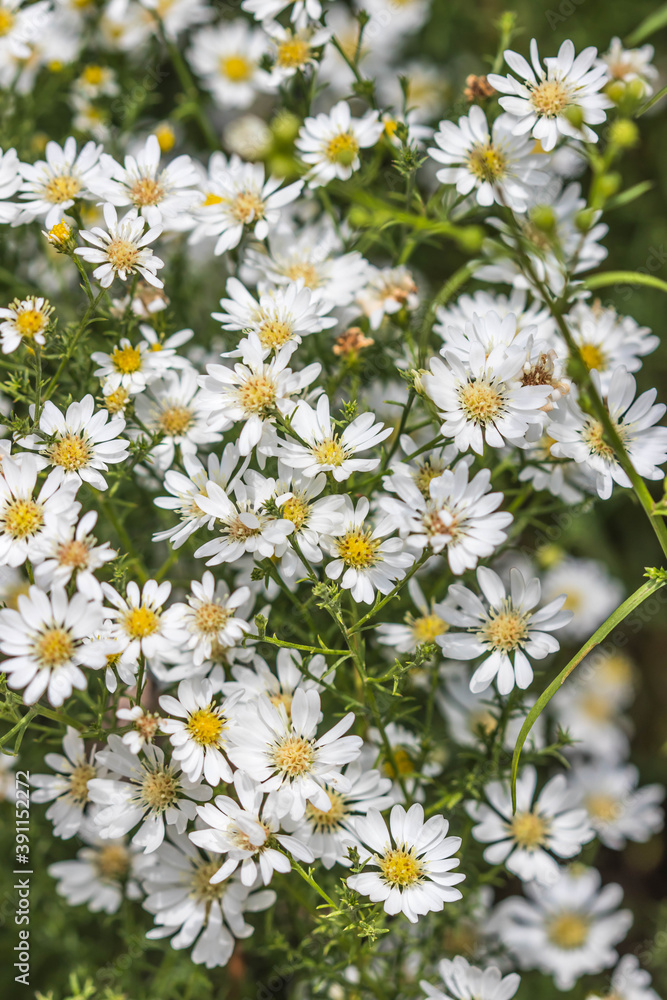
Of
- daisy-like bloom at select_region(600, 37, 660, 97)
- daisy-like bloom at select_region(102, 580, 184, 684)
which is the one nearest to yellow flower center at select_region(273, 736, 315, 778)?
daisy-like bloom at select_region(102, 580, 184, 684)

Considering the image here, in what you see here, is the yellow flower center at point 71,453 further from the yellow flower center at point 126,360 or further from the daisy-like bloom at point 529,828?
the daisy-like bloom at point 529,828

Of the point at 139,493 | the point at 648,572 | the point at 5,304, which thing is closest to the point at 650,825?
the point at 648,572

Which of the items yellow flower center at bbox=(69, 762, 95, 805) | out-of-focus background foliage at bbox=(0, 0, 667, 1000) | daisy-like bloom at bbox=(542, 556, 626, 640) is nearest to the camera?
yellow flower center at bbox=(69, 762, 95, 805)

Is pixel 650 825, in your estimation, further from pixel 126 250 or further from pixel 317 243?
pixel 126 250

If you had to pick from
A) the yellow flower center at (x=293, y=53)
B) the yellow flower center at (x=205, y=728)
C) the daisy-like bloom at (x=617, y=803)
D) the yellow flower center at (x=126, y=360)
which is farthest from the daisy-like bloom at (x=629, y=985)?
the yellow flower center at (x=293, y=53)

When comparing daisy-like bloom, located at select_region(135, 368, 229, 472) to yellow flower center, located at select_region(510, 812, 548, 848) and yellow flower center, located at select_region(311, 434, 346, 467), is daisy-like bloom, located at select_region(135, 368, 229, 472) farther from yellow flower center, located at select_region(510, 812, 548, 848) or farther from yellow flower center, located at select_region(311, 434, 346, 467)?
yellow flower center, located at select_region(510, 812, 548, 848)
